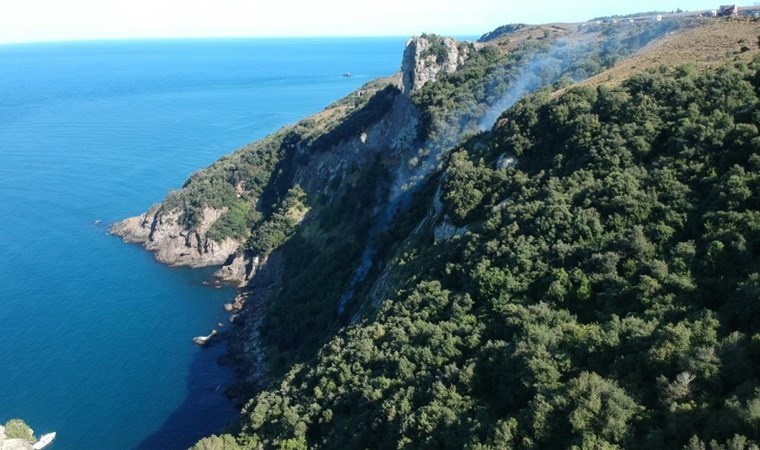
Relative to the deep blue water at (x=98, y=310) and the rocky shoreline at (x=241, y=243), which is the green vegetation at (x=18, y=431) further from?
the rocky shoreline at (x=241, y=243)

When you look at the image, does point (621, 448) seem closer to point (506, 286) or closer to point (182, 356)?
point (506, 286)

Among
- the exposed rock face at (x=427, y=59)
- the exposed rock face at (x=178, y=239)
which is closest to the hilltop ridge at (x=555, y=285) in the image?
the exposed rock face at (x=427, y=59)

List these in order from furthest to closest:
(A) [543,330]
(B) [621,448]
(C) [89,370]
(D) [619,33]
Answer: (D) [619,33] < (C) [89,370] < (A) [543,330] < (B) [621,448]

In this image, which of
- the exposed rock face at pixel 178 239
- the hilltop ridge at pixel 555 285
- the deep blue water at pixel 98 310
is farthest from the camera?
the exposed rock face at pixel 178 239

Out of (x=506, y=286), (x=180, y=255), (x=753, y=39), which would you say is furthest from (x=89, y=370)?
(x=753, y=39)

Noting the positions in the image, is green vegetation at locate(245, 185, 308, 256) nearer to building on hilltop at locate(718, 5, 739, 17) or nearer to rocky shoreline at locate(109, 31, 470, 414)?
rocky shoreline at locate(109, 31, 470, 414)

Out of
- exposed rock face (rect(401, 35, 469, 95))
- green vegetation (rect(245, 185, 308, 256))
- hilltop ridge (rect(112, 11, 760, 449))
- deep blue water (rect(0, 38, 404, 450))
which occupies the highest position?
exposed rock face (rect(401, 35, 469, 95))

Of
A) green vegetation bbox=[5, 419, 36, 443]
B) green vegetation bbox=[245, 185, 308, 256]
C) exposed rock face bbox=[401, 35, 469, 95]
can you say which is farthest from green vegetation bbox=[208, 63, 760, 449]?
green vegetation bbox=[245, 185, 308, 256]
